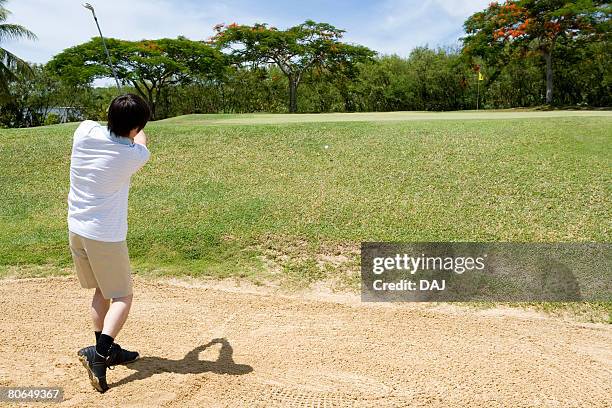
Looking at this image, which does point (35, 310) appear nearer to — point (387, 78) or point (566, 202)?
point (566, 202)

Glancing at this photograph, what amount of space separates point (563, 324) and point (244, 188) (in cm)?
505

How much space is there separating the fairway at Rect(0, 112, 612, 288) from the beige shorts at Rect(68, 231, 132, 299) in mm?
2668

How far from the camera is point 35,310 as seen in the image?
4.93 meters

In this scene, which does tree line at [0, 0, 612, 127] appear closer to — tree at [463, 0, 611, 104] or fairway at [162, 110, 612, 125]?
tree at [463, 0, 611, 104]

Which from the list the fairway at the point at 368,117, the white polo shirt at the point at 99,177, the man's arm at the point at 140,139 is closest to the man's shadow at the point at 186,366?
the white polo shirt at the point at 99,177

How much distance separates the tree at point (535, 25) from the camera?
2108cm

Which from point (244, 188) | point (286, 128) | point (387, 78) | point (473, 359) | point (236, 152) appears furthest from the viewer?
point (387, 78)

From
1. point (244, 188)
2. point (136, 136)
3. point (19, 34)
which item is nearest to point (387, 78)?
point (19, 34)

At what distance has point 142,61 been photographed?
26.9 metres

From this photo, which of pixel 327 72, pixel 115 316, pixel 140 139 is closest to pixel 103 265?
pixel 115 316

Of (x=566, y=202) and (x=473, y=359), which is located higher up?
(x=566, y=202)

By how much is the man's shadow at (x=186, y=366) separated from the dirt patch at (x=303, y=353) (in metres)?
0.01

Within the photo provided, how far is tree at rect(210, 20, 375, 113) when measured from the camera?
28859 millimetres

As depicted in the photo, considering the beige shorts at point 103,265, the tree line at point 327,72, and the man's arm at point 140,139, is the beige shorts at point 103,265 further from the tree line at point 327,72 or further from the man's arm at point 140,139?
the tree line at point 327,72
